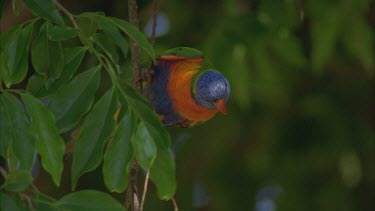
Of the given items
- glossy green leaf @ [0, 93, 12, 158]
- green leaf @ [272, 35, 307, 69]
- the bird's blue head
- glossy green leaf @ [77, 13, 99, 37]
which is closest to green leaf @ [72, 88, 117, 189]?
glossy green leaf @ [0, 93, 12, 158]

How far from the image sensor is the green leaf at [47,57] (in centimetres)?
194

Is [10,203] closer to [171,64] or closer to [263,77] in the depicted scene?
[171,64]

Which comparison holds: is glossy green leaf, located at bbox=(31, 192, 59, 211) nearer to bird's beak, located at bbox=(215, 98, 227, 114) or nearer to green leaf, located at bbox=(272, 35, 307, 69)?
bird's beak, located at bbox=(215, 98, 227, 114)

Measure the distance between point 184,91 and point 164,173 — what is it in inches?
40.7

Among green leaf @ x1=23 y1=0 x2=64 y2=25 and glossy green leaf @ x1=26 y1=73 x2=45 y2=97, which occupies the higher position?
green leaf @ x1=23 y1=0 x2=64 y2=25

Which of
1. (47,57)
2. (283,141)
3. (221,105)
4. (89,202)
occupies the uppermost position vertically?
(47,57)

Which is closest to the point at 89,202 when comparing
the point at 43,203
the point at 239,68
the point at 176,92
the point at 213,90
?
the point at 43,203

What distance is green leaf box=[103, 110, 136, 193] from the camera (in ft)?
6.04

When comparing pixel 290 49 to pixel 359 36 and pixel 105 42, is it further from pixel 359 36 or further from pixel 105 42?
pixel 105 42

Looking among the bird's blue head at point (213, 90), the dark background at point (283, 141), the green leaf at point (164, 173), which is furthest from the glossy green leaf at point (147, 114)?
the dark background at point (283, 141)

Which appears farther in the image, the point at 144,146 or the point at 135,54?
the point at 135,54

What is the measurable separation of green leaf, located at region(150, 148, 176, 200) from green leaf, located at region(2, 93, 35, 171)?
24 centimetres

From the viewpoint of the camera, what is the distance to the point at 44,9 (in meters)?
1.96

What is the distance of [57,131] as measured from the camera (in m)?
1.88
